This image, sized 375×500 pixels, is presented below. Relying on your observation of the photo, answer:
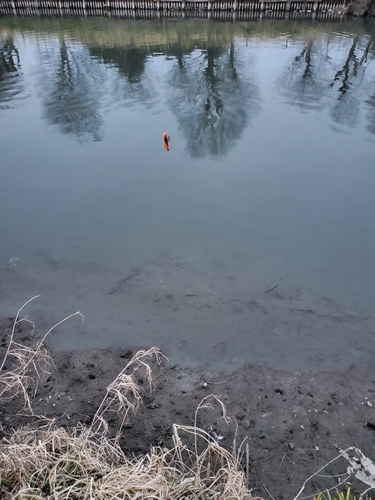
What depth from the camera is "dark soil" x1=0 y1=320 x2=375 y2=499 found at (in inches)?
171

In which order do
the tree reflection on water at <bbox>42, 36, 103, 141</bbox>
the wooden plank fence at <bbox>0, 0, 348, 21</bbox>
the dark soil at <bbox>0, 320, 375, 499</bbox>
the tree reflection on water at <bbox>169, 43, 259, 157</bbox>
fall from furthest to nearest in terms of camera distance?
the wooden plank fence at <bbox>0, 0, 348, 21</bbox> → the tree reflection on water at <bbox>42, 36, 103, 141</bbox> → the tree reflection on water at <bbox>169, 43, 259, 157</bbox> → the dark soil at <bbox>0, 320, 375, 499</bbox>

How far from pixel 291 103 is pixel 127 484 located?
1405 cm

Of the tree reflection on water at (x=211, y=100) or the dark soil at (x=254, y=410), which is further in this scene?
the tree reflection on water at (x=211, y=100)

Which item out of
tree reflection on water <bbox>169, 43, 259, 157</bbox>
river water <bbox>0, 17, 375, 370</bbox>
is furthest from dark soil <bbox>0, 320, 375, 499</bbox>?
tree reflection on water <bbox>169, 43, 259, 157</bbox>

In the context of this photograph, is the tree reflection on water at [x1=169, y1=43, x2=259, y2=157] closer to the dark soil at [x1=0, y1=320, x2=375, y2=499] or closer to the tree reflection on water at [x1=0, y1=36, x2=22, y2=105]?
the tree reflection on water at [x1=0, y1=36, x2=22, y2=105]

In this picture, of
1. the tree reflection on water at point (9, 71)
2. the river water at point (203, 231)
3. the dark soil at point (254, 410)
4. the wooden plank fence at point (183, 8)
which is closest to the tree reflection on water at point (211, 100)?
the river water at point (203, 231)

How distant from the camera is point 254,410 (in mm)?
4883

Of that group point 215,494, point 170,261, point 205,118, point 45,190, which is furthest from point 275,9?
point 215,494

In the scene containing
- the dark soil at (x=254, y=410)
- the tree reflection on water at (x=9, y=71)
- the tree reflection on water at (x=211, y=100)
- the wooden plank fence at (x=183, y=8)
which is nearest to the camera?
the dark soil at (x=254, y=410)

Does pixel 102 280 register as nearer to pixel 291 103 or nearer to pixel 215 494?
pixel 215 494

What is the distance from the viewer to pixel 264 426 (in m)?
4.70

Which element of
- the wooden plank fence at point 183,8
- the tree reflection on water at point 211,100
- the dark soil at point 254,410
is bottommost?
the dark soil at point 254,410

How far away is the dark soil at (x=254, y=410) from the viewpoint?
14.3 ft

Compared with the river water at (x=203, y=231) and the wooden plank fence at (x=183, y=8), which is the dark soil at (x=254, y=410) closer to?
the river water at (x=203, y=231)
